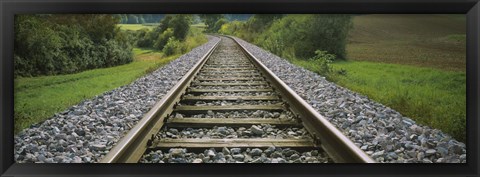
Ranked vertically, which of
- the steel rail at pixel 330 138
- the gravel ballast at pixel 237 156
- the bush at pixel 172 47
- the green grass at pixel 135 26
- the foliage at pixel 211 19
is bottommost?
the gravel ballast at pixel 237 156

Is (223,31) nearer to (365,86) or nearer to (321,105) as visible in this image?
(321,105)

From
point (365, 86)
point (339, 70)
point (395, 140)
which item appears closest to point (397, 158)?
Answer: point (395, 140)

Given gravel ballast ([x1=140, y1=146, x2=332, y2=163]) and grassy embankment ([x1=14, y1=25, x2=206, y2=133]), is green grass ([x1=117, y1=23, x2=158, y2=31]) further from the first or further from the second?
gravel ballast ([x1=140, y1=146, x2=332, y2=163])

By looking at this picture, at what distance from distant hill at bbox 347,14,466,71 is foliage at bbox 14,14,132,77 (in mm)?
2207

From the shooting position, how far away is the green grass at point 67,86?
3953mm

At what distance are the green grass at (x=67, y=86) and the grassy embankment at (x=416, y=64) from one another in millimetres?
2028

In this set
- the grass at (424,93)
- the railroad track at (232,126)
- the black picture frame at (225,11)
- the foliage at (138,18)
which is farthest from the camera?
the foliage at (138,18)

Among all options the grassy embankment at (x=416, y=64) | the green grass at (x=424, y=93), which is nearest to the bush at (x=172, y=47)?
the grassy embankment at (x=416, y=64)

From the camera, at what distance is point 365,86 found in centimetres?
480

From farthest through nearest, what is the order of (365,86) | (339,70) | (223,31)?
(339,70) < (365,86) < (223,31)

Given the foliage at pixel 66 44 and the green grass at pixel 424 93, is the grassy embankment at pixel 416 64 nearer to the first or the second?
the green grass at pixel 424 93

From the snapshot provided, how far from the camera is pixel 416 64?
432 centimetres

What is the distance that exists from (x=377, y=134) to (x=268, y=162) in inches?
36.0

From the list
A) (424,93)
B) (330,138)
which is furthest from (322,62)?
(330,138)
